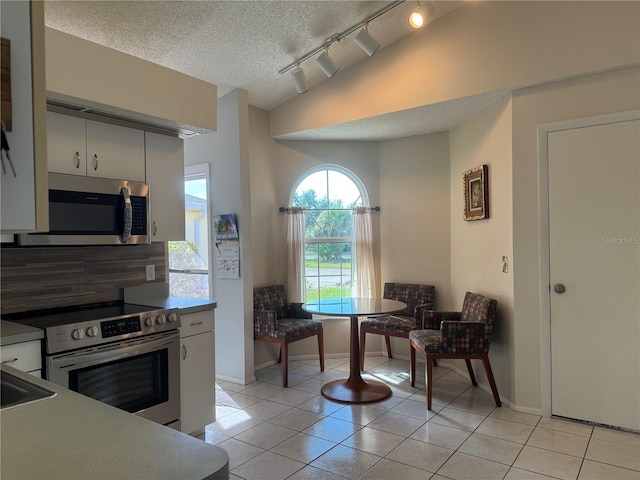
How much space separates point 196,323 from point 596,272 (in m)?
2.64

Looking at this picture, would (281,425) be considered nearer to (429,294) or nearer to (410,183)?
(429,294)

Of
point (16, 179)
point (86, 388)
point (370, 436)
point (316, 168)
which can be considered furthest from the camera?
point (316, 168)

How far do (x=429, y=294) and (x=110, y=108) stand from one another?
3.18m

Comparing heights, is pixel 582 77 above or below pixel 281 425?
above

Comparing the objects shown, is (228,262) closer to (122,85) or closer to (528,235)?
(122,85)

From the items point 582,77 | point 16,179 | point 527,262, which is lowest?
point 527,262

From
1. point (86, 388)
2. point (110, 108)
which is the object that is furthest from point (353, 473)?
point (110, 108)

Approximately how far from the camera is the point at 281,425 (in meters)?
2.96

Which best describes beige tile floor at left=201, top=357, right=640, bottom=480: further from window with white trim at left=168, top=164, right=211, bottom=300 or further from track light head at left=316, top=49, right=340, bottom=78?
track light head at left=316, top=49, right=340, bottom=78

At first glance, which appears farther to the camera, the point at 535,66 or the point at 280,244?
the point at 280,244

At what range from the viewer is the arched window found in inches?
184

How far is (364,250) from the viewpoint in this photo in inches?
182

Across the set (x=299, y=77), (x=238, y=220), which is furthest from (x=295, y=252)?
(x=299, y=77)

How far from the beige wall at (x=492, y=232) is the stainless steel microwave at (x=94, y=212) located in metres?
2.54
